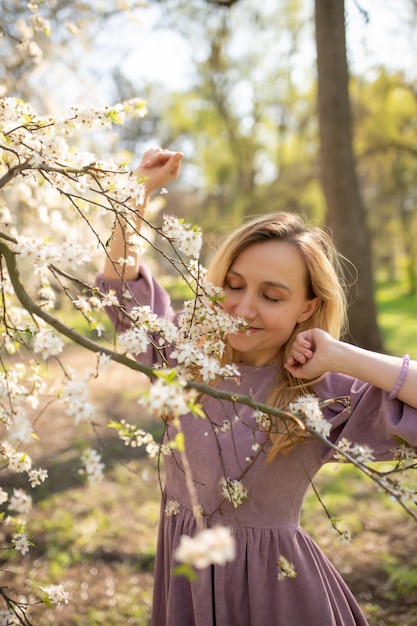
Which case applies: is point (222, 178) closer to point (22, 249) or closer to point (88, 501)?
point (88, 501)

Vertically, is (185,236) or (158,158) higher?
(158,158)

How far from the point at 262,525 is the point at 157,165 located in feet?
3.97

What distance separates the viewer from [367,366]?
1.34 meters

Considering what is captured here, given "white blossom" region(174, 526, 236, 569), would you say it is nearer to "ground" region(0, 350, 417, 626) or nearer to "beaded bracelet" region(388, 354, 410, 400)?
"beaded bracelet" region(388, 354, 410, 400)

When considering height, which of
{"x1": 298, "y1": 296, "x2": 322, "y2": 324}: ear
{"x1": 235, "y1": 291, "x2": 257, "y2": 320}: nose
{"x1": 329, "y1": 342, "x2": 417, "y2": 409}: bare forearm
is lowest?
{"x1": 329, "y1": 342, "x2": 417, "y2": 409}: bare forearm

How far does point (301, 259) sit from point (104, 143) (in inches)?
191

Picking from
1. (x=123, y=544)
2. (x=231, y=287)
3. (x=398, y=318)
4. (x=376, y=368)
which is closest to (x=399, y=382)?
(x=376, y=368)

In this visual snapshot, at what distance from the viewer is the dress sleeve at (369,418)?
1309 mm

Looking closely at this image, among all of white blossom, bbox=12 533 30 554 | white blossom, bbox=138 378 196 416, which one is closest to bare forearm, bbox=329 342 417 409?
white blossom, bbox=138 378 196 416

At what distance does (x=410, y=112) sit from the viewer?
10.3 m

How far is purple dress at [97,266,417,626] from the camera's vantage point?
151cm

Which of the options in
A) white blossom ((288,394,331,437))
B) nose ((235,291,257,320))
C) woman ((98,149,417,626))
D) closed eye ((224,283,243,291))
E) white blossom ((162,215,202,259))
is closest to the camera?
white blossom ((288,394,331,437))

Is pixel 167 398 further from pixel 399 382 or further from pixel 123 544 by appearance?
pixel 123 544

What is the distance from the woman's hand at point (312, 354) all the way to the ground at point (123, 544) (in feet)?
4.05
